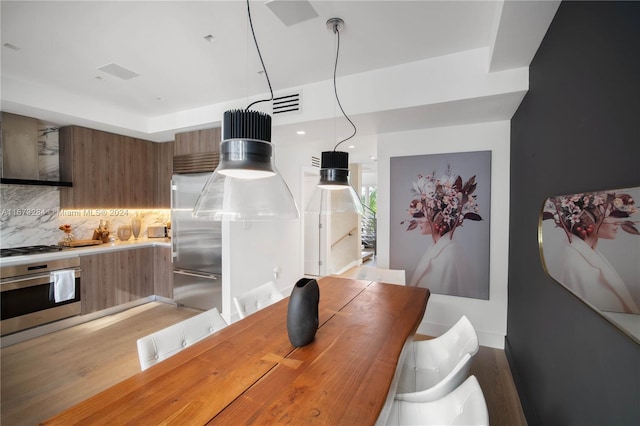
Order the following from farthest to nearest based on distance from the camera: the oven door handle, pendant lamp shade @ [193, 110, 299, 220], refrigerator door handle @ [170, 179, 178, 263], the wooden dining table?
refrigerator door handle @ [170, 179, 178, 263], the oven door handle, pendant lamp shade @ [193, 110, 299, 220], the wooden dining table

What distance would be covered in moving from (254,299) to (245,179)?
1235mm

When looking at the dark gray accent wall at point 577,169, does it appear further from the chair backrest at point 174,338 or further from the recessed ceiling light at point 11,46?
the recessed ceiling light at point 11,46

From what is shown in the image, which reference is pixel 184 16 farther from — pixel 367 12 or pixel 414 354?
pixel 414 354

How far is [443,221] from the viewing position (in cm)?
322

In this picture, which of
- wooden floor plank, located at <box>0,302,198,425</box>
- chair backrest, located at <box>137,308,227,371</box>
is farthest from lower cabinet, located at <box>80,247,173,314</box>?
chair backrest, located at <box>137,308,227,371</box>

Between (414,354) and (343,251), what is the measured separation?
4.61 metres

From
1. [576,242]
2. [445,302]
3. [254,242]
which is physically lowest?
[445,302]

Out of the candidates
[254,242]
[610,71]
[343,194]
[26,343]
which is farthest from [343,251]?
[610,71]

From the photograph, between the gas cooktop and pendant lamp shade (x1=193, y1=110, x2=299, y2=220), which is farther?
the gas cooktop

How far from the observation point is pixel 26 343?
3.10 m

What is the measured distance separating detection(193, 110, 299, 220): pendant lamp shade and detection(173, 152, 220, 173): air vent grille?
2394 mm

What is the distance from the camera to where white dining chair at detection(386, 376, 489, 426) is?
1071mm

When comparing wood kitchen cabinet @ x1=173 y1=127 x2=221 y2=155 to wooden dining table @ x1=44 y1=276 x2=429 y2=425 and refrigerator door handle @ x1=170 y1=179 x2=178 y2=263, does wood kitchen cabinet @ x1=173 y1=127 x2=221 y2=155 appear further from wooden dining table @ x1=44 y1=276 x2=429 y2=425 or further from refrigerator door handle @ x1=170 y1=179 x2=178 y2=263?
wooden dining table @ x1=44 y1=276 x2=429 y2=425

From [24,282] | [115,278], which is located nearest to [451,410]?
[24,282]
